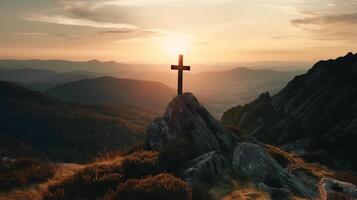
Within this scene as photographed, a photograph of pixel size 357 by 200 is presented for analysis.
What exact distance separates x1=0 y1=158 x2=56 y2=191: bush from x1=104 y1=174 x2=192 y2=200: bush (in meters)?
6.30

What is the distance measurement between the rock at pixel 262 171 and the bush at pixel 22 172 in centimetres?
1002

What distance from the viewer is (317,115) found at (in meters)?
51.7

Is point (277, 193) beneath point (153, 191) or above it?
beneath

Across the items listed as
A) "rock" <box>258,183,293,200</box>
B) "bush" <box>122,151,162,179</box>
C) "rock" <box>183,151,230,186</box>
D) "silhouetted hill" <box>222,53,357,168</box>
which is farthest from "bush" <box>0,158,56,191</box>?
"silhouetted hill" <box>222,53,357,168</box>

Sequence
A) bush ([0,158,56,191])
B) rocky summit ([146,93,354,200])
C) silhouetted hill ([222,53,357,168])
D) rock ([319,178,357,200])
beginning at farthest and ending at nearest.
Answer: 1. silhouetted hill ([222,53,357,168])
2. bush ([0,158,56,191])
3. rocky summit ([146,93,354,200])
4. rock ([319,178,357,200])

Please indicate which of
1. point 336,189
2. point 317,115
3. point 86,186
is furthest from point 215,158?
point 317,115

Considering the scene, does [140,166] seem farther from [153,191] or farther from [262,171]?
[262,171]

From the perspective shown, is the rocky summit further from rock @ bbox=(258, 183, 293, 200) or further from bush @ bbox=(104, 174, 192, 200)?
bush @ bbox=(104, 174, 192, 200)

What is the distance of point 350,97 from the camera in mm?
49969

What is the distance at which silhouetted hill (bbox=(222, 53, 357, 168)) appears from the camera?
44.3 meters

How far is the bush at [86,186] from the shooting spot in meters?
15.2

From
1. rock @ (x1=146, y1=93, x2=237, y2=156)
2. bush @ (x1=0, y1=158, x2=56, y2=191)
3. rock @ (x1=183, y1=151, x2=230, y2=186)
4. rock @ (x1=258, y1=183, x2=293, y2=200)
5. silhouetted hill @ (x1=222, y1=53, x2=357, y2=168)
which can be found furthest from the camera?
silhouetted hill @ (x1=222, y1=53, x2=357, y2=168)

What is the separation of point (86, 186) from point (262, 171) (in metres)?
8.70

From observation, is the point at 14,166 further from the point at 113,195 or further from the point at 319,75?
the point at 319,75
